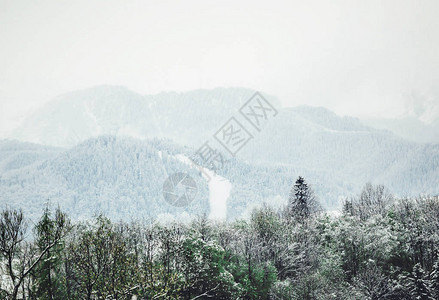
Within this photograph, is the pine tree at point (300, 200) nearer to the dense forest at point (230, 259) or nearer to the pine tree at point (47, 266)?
the dense forest at point (230, 259)

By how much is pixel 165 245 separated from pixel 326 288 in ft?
48.2

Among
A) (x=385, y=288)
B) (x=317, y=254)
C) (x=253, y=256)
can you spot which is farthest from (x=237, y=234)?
(x=385, y=288)

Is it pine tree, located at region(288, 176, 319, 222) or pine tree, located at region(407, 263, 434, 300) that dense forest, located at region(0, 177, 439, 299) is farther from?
pine tree, located at region(288, 176, 319, 222)

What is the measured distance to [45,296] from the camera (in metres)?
25.0

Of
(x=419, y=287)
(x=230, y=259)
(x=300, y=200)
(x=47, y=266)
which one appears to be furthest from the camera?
(x=300, y=200)

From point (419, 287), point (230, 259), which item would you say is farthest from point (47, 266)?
point (419, 287)

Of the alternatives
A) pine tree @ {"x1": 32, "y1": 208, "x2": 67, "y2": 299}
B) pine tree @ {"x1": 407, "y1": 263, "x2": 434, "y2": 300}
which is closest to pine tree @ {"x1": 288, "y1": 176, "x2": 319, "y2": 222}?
pine tree @ {"x1": 407, "y1": 263, "x2": 434, "y2": 300}

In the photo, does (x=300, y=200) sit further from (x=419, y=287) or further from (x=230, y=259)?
(x=230, y=259)

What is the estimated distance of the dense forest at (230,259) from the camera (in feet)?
69.4

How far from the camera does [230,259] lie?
3384 centimetres

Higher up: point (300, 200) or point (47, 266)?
point (300, 200)

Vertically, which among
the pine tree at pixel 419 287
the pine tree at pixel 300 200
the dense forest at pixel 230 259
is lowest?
the pine tree at pixel 419 287

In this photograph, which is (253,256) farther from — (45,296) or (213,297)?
(45,296)

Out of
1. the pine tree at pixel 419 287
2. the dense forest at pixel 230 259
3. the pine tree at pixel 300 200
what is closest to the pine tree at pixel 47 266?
the dense forest at pixel 230 259
